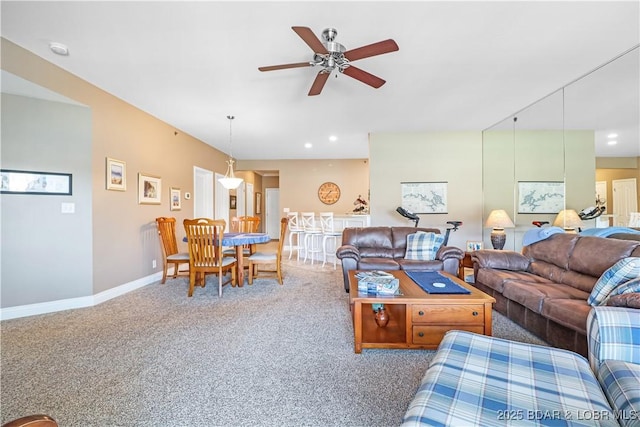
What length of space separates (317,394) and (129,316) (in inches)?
92.4

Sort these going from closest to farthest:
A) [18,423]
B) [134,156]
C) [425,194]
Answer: [18,423], [134,156], [425,194]

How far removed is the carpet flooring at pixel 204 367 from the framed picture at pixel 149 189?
162 centimetres

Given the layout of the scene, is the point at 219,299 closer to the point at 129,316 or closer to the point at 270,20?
the point at 129,316

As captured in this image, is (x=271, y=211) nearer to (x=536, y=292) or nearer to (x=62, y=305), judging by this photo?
(x=62, y=305)

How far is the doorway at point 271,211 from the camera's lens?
10195 millimetres

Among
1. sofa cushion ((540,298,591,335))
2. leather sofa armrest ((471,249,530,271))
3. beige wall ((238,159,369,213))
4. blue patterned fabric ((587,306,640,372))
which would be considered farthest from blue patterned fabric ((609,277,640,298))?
beige wall ((238,159,369,213))

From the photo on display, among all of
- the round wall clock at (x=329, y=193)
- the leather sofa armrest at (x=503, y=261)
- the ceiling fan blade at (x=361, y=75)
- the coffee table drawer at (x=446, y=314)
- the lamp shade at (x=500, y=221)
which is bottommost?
the coffee table drawer at (x=446, y=314)

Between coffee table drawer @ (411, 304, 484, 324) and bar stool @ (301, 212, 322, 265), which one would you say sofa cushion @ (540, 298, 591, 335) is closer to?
coffee table drawer @ (411, 304, 484, 324)

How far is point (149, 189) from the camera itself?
4.18 meters

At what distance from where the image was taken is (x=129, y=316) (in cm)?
286

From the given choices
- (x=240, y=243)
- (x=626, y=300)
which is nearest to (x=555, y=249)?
(x=626, y=300)

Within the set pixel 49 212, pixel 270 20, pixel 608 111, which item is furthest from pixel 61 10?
pixel 608 111

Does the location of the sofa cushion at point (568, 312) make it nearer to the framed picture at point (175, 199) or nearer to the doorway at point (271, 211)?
the framed picture at point (175, 199)

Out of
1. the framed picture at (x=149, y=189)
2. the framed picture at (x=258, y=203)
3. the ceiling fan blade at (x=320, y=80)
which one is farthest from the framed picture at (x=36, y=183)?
the framed picture at (x=258, y=203)
